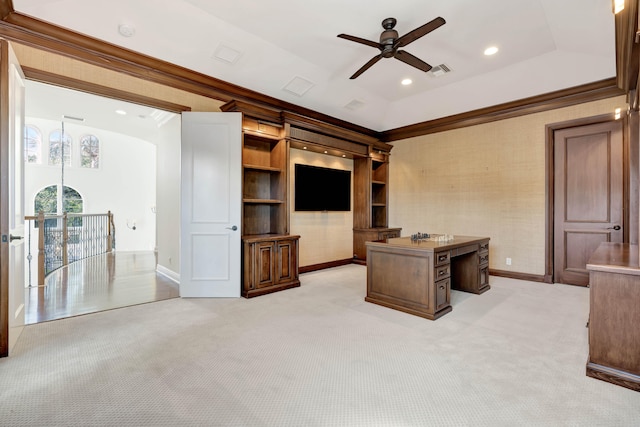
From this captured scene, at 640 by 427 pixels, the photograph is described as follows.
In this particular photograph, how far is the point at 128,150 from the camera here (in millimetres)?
11477

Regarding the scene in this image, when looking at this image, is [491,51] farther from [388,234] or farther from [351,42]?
[388,234]

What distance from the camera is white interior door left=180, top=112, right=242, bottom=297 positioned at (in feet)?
12.8

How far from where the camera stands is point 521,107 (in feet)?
16.0

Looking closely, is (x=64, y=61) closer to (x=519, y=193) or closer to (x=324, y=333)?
(x=324, y=333)

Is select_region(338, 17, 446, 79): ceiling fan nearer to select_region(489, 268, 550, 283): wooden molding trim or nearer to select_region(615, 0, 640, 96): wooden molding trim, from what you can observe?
select_region(615, 0, 640, 96): wooden molding trim

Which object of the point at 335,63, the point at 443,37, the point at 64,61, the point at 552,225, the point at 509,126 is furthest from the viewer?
the point at 509,126

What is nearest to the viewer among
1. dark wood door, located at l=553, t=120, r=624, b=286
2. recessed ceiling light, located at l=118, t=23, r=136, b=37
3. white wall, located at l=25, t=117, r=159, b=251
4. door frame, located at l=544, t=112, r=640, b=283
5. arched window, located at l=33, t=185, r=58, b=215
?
recessed ceiling light, located at l=118, t=23, r=136, b=37

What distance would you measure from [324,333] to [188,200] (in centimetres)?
244

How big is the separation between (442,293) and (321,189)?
3126mm

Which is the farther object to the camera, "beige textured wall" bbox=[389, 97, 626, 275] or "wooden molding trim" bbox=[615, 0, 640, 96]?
"beige textured wall" bbox=[389, 97, 626, 275]

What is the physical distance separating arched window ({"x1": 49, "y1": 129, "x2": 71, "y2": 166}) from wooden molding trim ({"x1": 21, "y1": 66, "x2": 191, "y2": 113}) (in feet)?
30.6

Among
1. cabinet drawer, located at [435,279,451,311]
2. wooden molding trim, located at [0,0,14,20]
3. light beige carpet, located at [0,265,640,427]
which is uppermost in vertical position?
wooden molding trim, located at [0,0,14,20]

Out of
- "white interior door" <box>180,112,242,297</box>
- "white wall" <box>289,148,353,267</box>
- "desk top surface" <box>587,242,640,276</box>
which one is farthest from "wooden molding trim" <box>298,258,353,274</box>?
"desk top surface" <box>587,242,640,276</box>

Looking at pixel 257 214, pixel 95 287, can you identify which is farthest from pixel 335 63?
pixel 95 287
